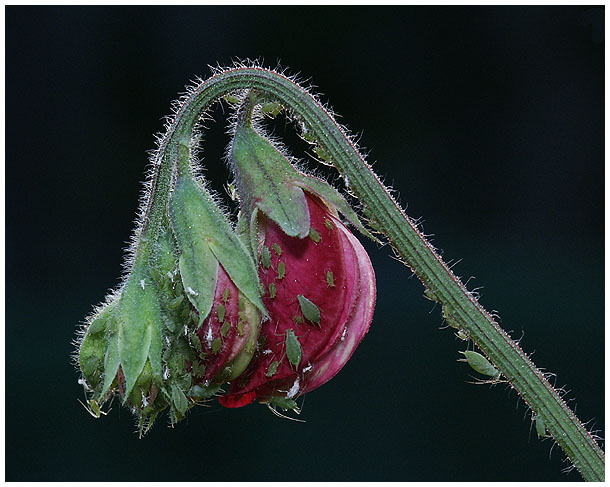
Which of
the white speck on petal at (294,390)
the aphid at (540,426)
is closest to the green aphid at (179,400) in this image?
the white speck on petal at (294,390)

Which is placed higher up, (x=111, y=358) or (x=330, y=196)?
(x=330, y=196)

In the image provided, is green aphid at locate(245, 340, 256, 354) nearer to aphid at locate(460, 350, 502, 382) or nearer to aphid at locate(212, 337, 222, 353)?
aphid at locate(212, 337, 222, 353)

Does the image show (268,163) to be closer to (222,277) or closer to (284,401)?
(222,277)

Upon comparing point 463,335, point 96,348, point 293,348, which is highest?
point 463,335

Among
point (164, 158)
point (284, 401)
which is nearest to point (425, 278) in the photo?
point (284, 401)

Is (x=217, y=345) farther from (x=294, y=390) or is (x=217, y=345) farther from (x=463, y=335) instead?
(x=463, y=335)

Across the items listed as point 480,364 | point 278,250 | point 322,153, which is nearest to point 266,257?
point 278,250
